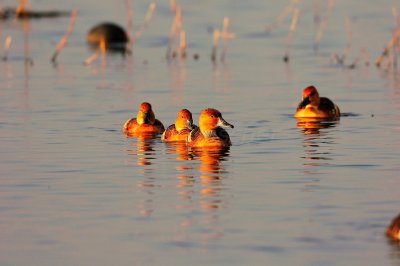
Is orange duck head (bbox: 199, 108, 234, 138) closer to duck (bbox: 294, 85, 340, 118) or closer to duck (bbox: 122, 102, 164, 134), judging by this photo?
duck (bbox: 122, 102, 164, 134)

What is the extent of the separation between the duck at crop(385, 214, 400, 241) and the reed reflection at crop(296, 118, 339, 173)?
14.2ft

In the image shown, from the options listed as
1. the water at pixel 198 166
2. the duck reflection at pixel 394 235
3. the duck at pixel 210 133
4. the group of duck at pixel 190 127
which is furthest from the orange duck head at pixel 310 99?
the duck reflection at pixel 394 235

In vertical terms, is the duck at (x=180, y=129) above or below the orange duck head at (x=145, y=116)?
below

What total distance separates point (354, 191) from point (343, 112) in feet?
29.5

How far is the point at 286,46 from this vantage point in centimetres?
3597

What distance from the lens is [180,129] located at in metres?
20.6

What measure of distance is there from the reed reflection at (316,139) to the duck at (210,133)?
4.32ft

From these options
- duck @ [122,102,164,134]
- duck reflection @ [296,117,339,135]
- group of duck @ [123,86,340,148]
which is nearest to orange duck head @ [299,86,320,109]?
group of duck @ [123,86,340,148]

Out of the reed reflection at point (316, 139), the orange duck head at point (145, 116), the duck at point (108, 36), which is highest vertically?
the duck at point (108, 36)

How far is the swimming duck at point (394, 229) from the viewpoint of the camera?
1221 cm

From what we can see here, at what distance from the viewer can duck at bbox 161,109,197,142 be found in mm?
20469

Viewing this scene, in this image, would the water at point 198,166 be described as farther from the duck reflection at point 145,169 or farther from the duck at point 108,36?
the duck at point 108,36

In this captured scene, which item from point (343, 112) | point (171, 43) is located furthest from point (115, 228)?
point (171, 43)

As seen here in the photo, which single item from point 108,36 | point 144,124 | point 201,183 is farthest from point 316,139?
point 108,36
